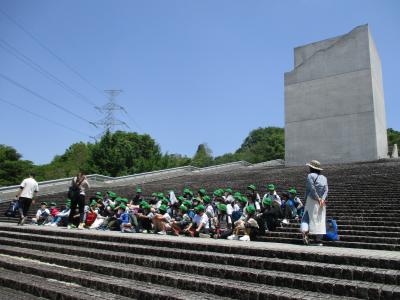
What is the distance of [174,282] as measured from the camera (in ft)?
16.3

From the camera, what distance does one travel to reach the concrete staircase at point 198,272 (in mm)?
4227

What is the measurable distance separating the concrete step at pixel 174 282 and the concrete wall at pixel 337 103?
22.9 meters

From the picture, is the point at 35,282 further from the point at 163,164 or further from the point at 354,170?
the point at 163,164

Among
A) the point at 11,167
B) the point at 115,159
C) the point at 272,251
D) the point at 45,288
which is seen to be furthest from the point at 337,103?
the point at 11,167

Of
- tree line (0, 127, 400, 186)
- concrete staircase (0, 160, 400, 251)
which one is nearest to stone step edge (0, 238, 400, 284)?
concrete staircase (0, 160, 400, 251)

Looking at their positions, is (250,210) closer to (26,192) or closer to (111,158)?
(26,192)

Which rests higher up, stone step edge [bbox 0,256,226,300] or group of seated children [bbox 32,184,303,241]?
group of seated children [bbox 32,184,303,241]

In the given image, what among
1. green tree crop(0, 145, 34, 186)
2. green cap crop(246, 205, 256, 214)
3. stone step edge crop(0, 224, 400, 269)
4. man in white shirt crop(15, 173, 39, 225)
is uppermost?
green tree crop(0, 145, 34, 186)

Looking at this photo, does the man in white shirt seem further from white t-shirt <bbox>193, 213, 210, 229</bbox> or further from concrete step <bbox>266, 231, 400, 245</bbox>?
concrete step <bbox>266, 231, 400, 245</bbox>

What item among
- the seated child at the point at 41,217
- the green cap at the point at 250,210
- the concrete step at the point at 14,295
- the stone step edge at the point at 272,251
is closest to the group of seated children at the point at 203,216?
the green cap at the point at 250,210

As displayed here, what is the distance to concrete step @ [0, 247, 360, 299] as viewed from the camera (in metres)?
4.05

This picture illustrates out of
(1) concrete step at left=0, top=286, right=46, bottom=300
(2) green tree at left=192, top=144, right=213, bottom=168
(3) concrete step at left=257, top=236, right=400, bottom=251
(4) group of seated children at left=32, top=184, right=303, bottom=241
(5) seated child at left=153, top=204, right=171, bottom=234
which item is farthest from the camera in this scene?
(2) green tree at left=192, top=144, right=213, bottom=168

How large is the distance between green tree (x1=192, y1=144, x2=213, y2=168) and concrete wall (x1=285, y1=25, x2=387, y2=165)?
46313mm

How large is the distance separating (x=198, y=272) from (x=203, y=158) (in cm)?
→ 7735
